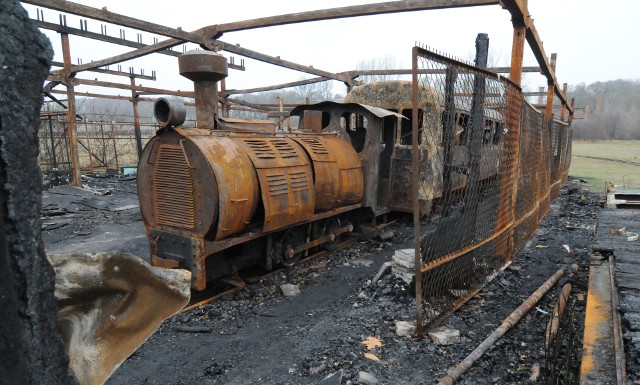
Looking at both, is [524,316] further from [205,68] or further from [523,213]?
[205,68]

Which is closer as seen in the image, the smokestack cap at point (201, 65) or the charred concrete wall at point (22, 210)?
the charred concrete wall at point (22, 210)

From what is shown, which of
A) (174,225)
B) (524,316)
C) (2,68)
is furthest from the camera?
(174,225)

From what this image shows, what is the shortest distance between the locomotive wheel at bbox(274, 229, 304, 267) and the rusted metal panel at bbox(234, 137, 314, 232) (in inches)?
16.7

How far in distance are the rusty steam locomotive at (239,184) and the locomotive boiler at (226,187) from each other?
1 centimetres

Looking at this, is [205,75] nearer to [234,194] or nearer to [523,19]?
[234,194]

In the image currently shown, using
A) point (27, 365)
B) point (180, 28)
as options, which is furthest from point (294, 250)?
point (27, 365)

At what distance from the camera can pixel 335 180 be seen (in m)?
6.77

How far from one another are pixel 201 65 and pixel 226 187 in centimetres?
184

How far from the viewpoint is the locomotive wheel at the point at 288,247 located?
6137 millimetres

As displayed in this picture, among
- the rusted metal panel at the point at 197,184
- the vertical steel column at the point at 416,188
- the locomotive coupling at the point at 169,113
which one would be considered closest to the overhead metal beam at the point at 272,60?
the locomotive coupling at the point at 169,113

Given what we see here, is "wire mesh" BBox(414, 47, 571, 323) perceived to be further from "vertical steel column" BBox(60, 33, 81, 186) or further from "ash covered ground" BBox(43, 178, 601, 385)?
"vertical steel column" BBox(60, 33, 81, 186)

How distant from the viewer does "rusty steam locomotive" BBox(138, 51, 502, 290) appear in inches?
193

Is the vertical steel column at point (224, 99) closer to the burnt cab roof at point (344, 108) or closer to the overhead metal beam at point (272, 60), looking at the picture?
the overhead metal beam at point (272, 60)

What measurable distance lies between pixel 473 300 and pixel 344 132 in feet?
13.9
